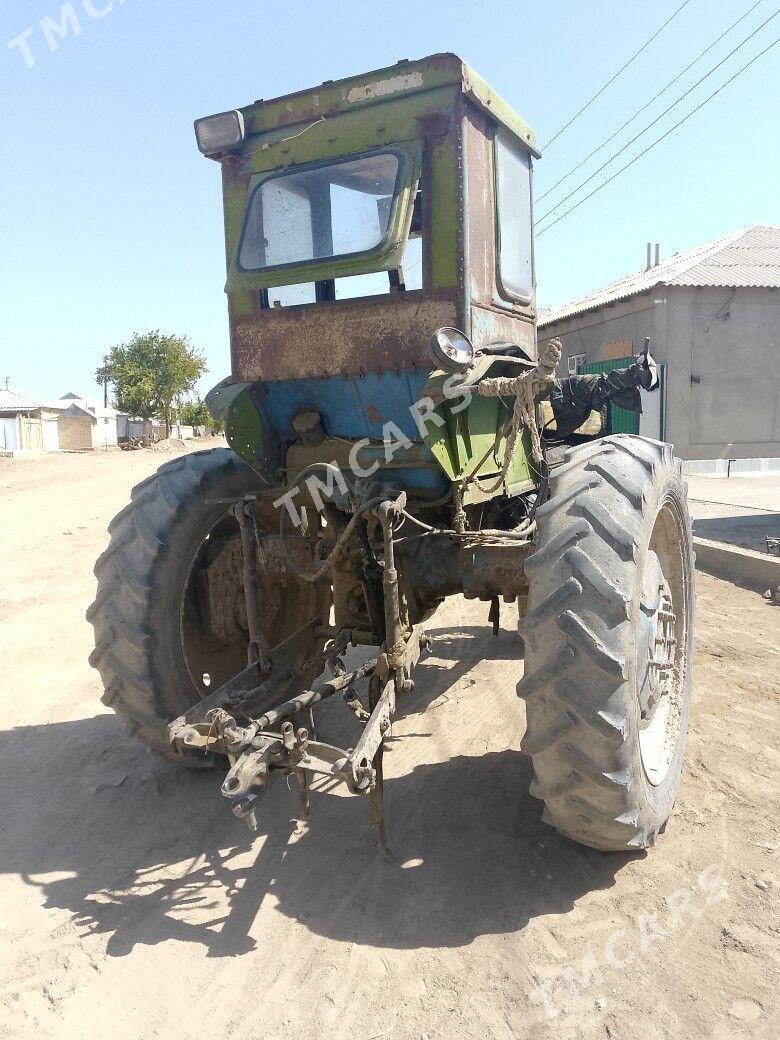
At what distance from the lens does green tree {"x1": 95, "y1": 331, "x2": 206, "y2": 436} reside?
44625 millimetres

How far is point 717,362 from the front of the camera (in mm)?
12438

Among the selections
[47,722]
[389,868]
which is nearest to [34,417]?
[47,722]

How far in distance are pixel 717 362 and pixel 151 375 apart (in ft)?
126

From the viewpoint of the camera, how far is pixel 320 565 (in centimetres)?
322

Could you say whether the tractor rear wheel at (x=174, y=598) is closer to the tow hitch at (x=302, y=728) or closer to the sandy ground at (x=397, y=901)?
the tow hitch at (x=302, y=728)

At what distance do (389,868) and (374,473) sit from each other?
1613 millimetres

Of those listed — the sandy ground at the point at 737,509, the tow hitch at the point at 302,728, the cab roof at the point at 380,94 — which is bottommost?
the sandy ground at the point at 737,509

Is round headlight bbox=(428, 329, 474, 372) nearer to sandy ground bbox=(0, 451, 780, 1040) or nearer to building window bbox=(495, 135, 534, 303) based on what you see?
building window bbox=(495, 135, 534, 303)

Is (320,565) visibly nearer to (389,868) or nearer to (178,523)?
(178,523)

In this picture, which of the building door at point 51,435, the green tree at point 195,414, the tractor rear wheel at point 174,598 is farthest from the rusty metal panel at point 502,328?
the green tree at point 195,414

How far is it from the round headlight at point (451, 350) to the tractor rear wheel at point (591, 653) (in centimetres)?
53

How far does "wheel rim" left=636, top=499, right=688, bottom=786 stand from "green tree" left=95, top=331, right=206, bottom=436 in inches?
1742

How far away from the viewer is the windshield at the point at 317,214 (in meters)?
3.15

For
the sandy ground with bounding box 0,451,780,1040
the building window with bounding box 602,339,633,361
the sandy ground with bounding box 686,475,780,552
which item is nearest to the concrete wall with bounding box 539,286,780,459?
the building window with bounding box 602,339,633,361
